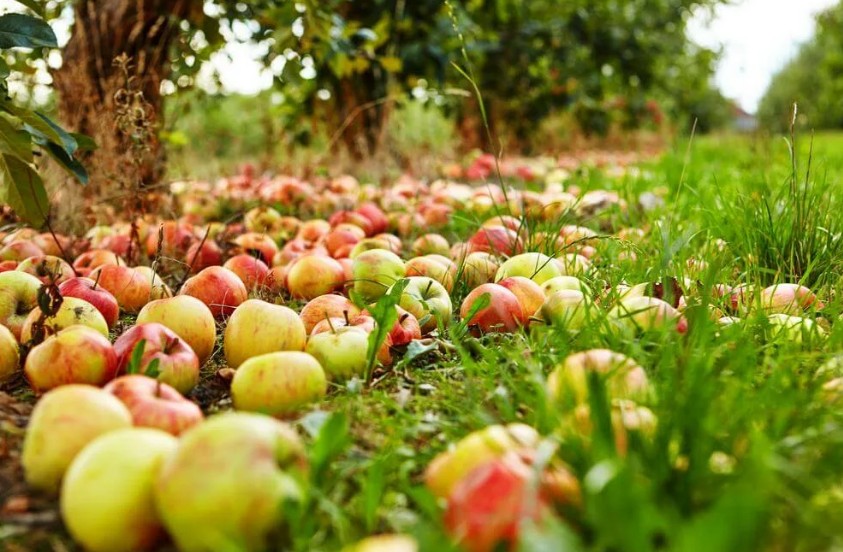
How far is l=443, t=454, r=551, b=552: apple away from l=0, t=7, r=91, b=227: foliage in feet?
5.93

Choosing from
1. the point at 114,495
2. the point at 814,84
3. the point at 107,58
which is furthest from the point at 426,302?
the point at 814,84

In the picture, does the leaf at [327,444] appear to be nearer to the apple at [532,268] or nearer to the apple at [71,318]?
the apple at [71,318]

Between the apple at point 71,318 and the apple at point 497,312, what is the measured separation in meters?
0.99

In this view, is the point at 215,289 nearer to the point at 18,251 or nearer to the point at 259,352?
the point at 259,352

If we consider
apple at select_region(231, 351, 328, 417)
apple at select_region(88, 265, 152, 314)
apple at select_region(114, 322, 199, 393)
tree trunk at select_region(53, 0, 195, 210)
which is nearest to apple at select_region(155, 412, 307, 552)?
apple at select_region(231, 351, 328, 417)

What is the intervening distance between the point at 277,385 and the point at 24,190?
134 cm

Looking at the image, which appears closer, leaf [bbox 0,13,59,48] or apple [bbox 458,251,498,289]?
leaf [bbox 0,13,59,48]

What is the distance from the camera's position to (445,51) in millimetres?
6785

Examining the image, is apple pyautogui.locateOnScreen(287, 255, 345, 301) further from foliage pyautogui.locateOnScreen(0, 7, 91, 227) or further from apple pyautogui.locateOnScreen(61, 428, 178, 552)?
apple pyautogui.locateOnScreen(61, 428, 178, 552)

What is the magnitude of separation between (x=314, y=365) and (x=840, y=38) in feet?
81.3

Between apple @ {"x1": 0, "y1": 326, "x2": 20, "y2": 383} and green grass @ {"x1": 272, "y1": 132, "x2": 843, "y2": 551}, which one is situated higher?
green grass @ {"x1": 272, "y1": 132, "x2": 843, "y2": 551}

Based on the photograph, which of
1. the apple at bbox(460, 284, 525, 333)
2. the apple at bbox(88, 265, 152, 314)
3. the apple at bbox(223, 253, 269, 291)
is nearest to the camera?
the apple at bbox(460, 284, 525, 333)

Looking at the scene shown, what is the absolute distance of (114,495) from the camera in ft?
3.76

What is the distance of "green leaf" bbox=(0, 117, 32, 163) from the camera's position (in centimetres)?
226
